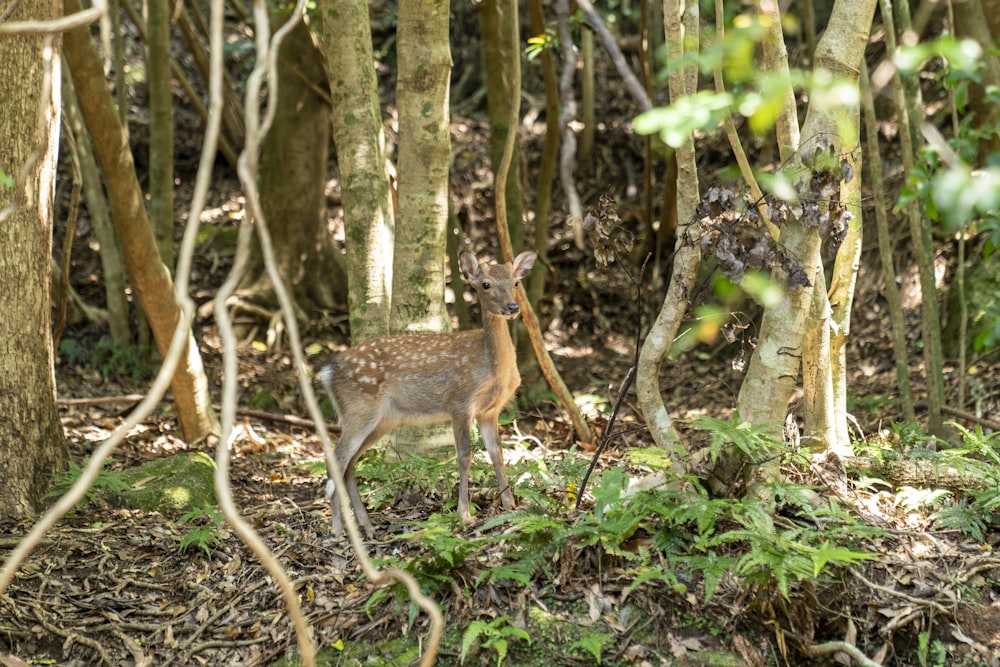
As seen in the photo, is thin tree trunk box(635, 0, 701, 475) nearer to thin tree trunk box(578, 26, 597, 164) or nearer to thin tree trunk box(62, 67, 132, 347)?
thin tree trunk box(62, 67, 132, 347)

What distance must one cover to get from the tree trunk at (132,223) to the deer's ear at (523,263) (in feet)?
8.92

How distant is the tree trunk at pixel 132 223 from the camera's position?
24.3ft

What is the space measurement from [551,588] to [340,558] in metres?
1.39

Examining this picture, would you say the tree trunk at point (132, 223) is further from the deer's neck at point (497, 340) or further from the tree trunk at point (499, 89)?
the tree trunk at point (499, 89)

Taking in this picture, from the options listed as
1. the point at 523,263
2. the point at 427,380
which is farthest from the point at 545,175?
the point at 427,380

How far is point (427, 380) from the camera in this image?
643 cm

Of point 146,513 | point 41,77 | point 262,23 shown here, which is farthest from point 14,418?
point 262,23

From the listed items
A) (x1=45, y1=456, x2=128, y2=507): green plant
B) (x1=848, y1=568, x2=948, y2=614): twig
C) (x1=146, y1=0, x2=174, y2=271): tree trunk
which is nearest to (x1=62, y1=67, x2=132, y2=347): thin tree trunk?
(x1=146, y1=0, x2=174, y2=271): tree trunk

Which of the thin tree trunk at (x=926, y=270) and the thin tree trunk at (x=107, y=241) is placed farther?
the thin tree trunk at (x=107, y=241)

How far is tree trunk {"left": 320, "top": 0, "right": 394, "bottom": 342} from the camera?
7.59 m

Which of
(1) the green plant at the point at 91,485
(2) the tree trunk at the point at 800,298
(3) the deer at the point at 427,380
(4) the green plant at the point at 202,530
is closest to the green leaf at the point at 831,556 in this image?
(2) the tree trunk at the point at 800,298

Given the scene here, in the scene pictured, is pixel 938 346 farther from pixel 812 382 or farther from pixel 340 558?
pixel 340 558

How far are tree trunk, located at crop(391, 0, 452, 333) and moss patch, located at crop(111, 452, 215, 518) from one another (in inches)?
74.6

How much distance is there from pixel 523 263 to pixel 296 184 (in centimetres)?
665
